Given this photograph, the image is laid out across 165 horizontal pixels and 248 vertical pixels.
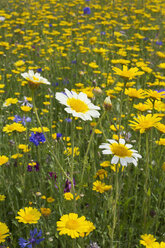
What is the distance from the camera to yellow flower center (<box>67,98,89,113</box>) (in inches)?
34.4

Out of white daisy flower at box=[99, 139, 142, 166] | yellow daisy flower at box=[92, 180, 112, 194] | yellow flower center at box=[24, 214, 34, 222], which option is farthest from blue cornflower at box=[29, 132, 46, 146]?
white daisy flower at box=[99, 139, 142, 166]

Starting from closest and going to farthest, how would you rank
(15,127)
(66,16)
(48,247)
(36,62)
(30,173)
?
(48,247) → (15,127) → (30,173) → (36,62) → (66,16)

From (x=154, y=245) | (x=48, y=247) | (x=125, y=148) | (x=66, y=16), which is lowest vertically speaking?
(x=48, y=247)

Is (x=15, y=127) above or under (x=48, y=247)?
above

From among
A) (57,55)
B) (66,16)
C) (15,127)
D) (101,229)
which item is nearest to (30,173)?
(15,127)

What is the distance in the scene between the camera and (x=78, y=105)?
890 millimetres

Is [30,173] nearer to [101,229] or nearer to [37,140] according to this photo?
[37,140]

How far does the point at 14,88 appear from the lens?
2.98m

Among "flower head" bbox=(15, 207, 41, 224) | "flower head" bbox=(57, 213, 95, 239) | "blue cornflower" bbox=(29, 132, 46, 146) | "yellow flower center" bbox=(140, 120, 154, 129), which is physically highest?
"yellow flower center" bbox=(140, 120, 154, 129)

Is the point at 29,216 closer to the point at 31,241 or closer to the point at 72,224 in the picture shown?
the point at 31,241

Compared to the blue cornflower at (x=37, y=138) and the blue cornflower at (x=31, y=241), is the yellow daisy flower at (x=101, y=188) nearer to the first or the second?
the blue cornflower at (x=31, y=241)

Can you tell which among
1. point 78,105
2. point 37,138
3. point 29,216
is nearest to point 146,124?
point 78,105

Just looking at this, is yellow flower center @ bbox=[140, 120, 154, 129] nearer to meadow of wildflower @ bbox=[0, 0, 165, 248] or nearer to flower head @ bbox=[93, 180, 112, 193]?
meadow of wildflower @ bbox=[0, 0, 165, 248]

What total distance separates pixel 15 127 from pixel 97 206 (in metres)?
0.65
